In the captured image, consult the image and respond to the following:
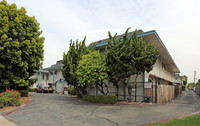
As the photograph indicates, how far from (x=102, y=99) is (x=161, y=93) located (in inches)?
252

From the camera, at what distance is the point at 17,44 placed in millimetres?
13750

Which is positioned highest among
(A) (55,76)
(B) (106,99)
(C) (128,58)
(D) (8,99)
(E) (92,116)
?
(C) (128,58)

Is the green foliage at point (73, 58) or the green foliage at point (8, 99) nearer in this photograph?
the green foliage at point (8, 99)

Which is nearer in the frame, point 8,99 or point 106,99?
point 8,99

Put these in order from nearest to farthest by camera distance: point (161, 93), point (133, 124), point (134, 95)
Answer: point (133, 124)
point (161, 93)
point (134, 95)

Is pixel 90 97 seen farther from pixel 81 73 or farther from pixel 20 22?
pixel 20 22

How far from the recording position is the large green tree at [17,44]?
44.2 ft

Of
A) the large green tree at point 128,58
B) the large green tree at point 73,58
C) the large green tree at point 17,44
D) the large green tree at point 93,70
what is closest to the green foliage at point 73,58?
the large green tree at point 73,58

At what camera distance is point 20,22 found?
49.3ft

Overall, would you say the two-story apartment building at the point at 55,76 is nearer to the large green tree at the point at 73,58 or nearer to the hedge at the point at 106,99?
the large green tree at the point at 73,58

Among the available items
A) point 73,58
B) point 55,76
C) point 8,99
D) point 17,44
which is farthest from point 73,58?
point 55,76

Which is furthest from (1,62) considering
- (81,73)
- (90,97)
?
(90,97)

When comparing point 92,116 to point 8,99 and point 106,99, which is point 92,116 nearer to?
point 106,99

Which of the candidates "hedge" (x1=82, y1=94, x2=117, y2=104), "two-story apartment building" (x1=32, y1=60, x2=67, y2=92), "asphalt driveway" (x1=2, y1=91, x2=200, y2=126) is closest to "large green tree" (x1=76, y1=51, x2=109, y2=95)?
"hedge" (x1=82, y1=94, x2=117, y2=104)
